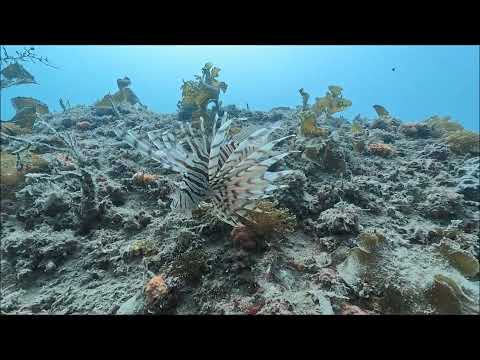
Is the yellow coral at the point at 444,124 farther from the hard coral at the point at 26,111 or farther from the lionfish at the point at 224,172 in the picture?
the hard coral at the point at 26,111

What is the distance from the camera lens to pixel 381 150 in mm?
5613

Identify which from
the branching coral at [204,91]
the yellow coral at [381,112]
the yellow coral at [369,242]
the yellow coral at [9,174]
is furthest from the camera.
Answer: the yellow coral at [381,112]

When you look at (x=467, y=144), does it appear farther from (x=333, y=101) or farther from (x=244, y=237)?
(x=244, y=237)

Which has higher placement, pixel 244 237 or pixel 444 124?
pixel 444 124

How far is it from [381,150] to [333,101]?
197 cm

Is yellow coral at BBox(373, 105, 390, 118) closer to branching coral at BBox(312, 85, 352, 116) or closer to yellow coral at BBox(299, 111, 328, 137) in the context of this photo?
branching coral at BBox(312, 85, 352, 116)

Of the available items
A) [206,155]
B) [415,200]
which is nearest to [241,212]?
[206,155]

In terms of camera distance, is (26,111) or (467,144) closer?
(467,144)

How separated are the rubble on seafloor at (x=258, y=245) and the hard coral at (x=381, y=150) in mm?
615

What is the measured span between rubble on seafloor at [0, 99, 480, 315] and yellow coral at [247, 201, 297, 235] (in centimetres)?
8

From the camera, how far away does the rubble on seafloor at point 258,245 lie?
2.41m

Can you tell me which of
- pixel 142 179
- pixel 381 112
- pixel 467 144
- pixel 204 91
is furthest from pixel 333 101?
pixel 142 179

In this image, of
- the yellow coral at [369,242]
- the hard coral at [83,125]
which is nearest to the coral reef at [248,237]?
the yellow coral at [369,242]
